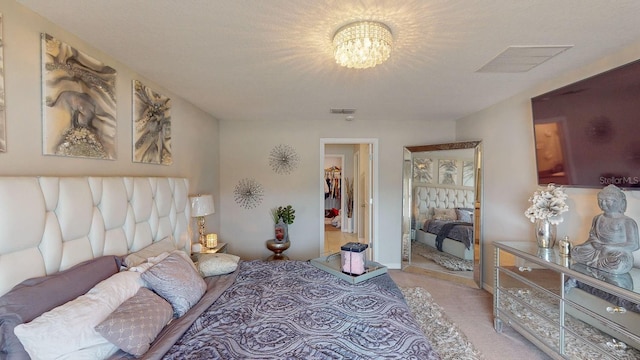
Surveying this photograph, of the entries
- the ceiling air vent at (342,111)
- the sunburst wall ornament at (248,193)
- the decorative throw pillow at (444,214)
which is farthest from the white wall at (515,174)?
the sunburst wall ornament at (248,193)

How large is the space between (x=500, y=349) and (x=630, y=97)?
6.83ft

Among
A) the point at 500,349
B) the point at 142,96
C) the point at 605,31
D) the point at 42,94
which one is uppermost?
the point at 605,31

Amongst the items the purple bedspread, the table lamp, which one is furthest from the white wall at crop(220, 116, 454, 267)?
the table lamp

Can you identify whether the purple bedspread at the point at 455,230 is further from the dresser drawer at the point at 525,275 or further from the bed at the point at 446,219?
the dresser drawer at the point at 525,275

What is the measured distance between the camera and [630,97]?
1.75 meters

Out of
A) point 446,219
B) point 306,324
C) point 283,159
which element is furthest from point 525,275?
point 283,159

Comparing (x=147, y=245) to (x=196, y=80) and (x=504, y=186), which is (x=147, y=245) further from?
(x=504, y=186)

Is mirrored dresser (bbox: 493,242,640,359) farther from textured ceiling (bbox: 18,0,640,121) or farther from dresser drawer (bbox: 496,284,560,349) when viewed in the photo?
textured ceiling (bbox: 18,0,640,121)

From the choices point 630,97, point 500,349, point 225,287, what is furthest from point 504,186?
point 225,287

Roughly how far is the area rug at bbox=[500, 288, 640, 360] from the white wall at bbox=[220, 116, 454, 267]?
1948mm

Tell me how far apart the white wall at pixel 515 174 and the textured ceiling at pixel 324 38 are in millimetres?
131

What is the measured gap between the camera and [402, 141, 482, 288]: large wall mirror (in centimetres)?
360

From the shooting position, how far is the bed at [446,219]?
12.0ft

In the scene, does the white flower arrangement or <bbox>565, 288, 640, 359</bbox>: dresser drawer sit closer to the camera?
<bbox>565, 288, 640, 359</bbox>: dresser drawer
